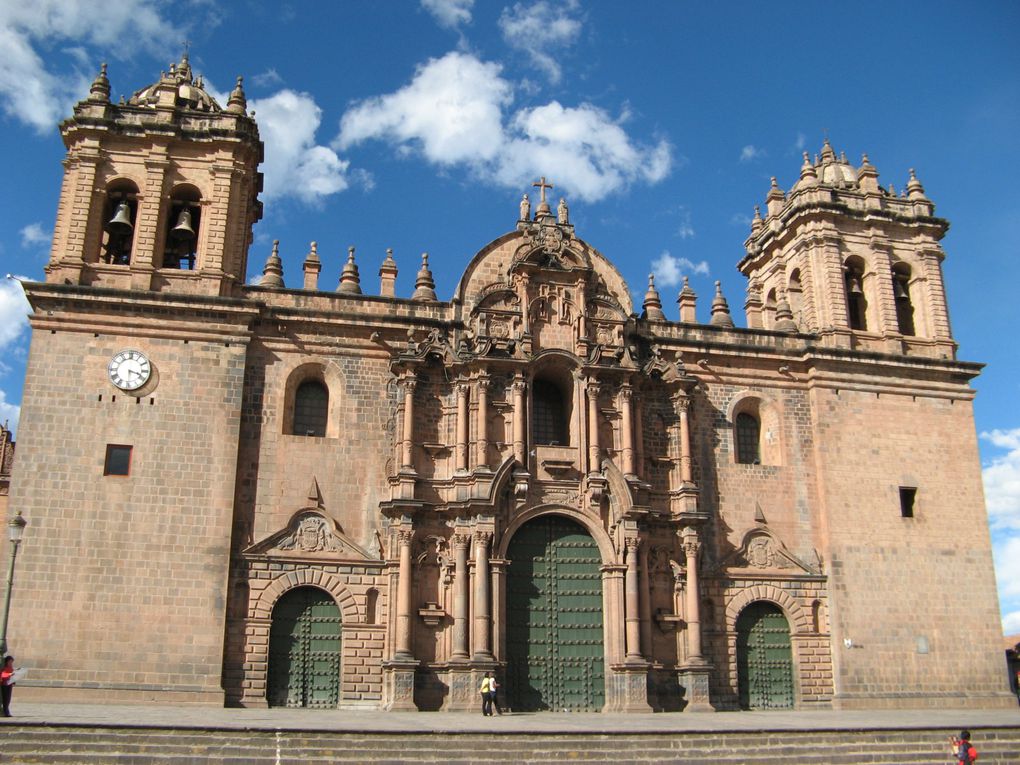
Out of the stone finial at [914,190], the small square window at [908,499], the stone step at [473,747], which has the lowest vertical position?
the stone step at [473,747]

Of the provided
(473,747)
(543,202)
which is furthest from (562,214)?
(473,747)

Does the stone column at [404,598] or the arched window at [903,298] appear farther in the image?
the arched window at [903,298]

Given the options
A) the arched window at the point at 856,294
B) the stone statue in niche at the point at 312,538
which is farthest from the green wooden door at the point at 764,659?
the stone statue in niche at the point at 312,538

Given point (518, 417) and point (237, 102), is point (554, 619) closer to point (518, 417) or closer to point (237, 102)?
point (518, 417)

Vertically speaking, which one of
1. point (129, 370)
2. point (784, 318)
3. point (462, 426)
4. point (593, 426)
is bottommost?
point (462, 426)

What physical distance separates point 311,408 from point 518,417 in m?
5.37

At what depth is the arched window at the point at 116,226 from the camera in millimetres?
25594

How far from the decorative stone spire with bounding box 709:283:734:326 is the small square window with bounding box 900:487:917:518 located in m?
6.73

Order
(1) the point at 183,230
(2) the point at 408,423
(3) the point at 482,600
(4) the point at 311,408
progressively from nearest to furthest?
(3) the point at 482,600 → (2) the point at 408,423 → (1) the point at 183,230 → (4) the point at 311,408

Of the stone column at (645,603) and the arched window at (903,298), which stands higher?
the arched window at (903,298)

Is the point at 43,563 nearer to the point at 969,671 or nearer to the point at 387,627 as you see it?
the point at 387,627

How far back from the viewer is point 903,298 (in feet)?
101

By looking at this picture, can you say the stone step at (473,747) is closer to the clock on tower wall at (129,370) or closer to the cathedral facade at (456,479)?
the cathedral facade at (456,479)

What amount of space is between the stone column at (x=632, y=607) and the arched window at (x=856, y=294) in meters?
10.8
